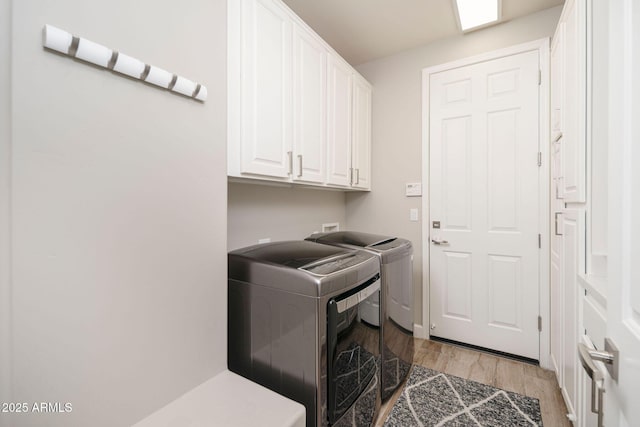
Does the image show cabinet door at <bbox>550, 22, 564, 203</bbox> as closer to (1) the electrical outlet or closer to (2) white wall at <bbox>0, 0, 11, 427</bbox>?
(1) the electrical outlet

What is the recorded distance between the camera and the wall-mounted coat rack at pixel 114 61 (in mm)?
674

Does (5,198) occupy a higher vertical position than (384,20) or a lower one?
lower

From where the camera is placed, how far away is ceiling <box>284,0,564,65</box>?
2.04 metres

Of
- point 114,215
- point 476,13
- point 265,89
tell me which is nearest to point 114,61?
point 114,215

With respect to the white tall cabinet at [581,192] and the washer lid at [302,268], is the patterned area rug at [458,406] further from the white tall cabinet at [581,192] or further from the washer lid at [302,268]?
the washer lid at [302,268]

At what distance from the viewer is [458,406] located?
1.73m

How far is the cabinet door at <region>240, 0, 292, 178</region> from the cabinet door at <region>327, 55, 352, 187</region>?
0.48m

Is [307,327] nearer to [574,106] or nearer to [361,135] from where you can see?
[574,106]

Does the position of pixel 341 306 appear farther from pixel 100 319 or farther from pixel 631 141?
pixel 631 141

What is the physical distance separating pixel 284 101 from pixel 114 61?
993 mm

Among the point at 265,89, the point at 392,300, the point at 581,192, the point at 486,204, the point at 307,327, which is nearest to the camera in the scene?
the point at 307,327

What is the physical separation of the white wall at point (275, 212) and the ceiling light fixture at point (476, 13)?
174 centimetres

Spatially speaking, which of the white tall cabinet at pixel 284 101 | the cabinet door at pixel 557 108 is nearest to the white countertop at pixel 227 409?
the white tall cabinet at pixel 284 101

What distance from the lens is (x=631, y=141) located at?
1.76ft
